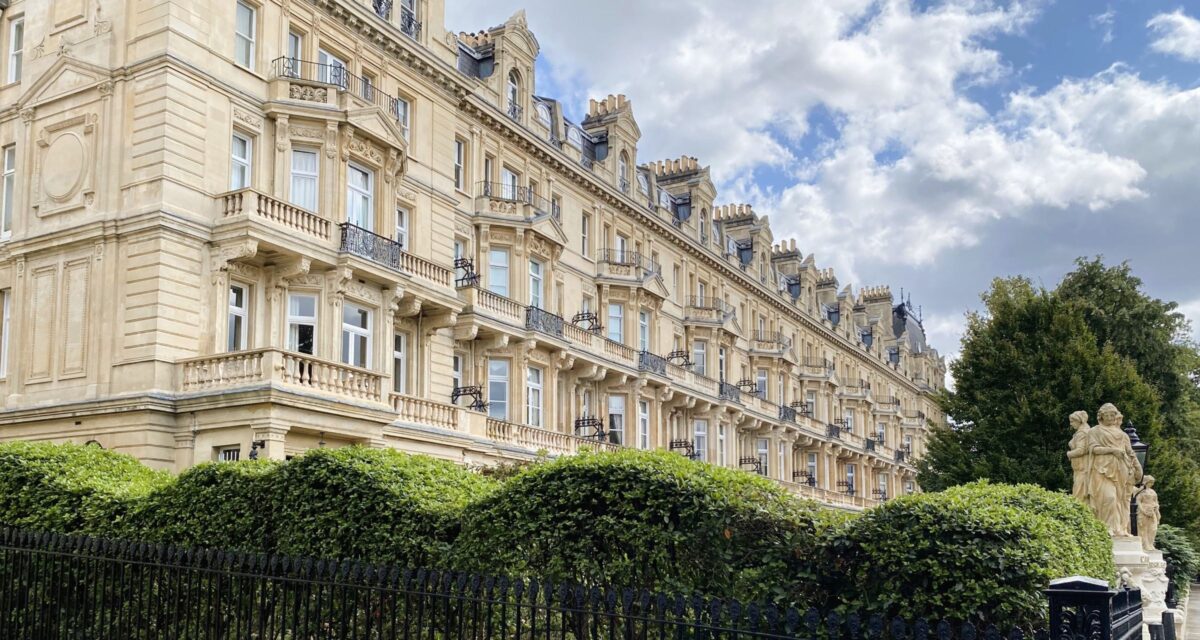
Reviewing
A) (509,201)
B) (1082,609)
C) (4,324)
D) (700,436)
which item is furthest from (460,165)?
(1082,609)

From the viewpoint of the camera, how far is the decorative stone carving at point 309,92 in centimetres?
2447

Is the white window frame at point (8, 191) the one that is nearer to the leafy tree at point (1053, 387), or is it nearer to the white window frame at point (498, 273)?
the white window frame at point (498, 273)

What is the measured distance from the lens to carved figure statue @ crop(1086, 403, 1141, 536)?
18.5 meters

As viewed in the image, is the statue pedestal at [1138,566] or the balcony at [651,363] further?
the balcony at [651,363]

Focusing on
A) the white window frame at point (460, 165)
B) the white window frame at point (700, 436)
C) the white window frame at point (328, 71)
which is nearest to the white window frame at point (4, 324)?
the white window frame at point (328, 71)

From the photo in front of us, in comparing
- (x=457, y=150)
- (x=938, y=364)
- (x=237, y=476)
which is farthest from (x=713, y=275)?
(x=938, y=364)

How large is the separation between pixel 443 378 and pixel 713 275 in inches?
943

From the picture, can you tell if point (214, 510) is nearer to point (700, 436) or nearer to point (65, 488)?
point (65, 488)

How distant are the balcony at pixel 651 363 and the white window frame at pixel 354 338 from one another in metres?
16.1

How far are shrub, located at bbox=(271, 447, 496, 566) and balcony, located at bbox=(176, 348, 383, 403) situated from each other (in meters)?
9.20

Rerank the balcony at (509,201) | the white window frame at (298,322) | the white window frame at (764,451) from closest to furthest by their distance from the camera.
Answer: the white window frame at (298,322) → the balcony at (509,201) → the white window frame at (764,451)

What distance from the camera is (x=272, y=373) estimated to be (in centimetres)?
2047

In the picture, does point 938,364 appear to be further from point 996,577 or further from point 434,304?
point 996,577

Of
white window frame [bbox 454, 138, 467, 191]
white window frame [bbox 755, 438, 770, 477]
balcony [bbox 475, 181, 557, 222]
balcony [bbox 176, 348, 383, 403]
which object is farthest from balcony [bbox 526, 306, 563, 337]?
white window frame [bbox 755, 438, 770, 477]
